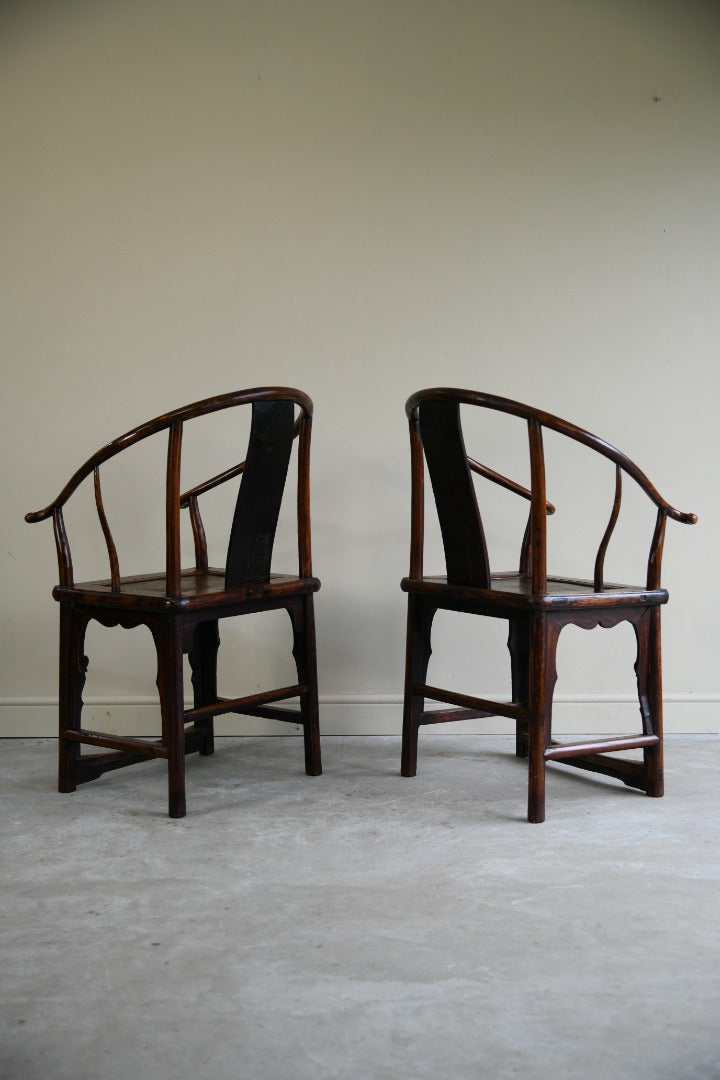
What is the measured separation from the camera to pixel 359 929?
1703 mm

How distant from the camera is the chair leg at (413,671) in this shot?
2652mm

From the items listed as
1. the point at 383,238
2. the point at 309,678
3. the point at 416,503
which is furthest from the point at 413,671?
the point at 383,238

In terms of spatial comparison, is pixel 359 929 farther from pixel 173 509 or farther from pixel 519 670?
pixel 519 670

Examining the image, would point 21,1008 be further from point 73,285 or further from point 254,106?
point 254,106

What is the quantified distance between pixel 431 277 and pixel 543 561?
124 cm

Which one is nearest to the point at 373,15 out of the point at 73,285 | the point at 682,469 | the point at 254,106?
the point at 254,106

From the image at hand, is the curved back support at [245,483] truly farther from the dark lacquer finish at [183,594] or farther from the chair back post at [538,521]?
the chair back post at [538,521]

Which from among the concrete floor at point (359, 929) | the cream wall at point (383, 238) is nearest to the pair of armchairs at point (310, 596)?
the concrete floor at point (359, 929)

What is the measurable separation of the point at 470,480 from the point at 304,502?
49 centimetres

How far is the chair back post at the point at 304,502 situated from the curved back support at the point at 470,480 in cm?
28

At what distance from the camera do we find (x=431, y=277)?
10.4 feet

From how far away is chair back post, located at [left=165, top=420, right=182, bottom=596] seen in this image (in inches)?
90.3

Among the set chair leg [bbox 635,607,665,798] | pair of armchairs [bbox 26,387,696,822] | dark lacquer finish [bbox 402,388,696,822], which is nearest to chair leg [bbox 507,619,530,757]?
pair of armchairs [bbox 26,387,696,822]

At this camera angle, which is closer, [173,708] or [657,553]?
[173,708]
